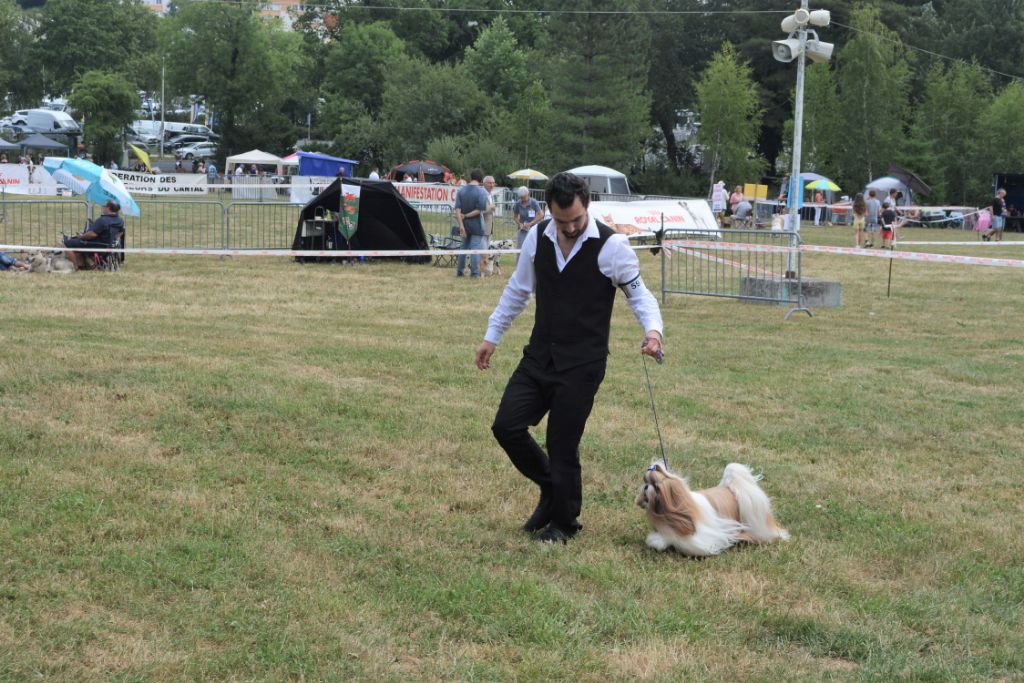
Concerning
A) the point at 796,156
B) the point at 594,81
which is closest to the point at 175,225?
the point at 796,156

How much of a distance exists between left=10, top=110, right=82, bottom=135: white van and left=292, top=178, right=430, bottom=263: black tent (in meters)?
67.5

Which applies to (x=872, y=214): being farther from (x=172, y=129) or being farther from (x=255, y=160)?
(x=172, y=129)

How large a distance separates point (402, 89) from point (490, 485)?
59447 mm

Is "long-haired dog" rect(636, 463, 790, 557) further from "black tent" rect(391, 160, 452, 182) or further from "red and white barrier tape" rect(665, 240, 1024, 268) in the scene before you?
"black tent" rect(391, 160, 452, 182)

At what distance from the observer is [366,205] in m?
21.2

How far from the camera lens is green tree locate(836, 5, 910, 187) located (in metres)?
54.5

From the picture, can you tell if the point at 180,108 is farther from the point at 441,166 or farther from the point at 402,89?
the point at 441,166

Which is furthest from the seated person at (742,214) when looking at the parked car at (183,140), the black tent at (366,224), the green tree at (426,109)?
the parked car at (183,140)

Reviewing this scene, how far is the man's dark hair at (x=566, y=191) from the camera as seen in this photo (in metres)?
5.41

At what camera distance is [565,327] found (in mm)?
5598

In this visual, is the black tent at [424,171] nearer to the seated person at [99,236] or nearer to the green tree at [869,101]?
the green tree at [869,101]

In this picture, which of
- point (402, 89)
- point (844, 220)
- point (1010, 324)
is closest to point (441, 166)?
point (402, 89)

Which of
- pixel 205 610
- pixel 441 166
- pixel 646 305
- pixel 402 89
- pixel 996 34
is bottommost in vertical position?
pixel 205 610

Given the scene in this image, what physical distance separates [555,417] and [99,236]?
14.1 metres
